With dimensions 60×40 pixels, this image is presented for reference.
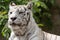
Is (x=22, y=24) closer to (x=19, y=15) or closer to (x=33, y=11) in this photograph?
(x=19, y=15)

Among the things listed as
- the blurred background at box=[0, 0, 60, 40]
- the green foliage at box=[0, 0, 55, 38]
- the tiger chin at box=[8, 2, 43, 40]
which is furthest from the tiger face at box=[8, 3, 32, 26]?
the blurred background at box=[0, 0, 60, 40]

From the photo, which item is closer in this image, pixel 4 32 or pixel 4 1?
pixel 4 32

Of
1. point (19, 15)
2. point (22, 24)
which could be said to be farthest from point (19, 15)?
point (22, 24)

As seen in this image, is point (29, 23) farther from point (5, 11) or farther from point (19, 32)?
point (5, 11)

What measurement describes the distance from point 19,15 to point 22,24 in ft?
0.55

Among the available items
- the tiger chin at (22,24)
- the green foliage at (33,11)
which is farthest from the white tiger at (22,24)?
the green foliage at (33,11)

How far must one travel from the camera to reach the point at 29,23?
6.03 meters

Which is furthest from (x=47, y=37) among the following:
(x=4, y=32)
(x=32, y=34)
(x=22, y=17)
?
(x=4, y=32)

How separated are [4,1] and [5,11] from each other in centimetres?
26

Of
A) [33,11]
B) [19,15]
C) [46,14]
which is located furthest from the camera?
[46,14]

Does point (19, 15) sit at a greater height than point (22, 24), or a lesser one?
greater

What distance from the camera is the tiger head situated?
570 centimetres

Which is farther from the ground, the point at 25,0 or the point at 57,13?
the point at 25,0

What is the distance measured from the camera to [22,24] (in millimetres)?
5844
